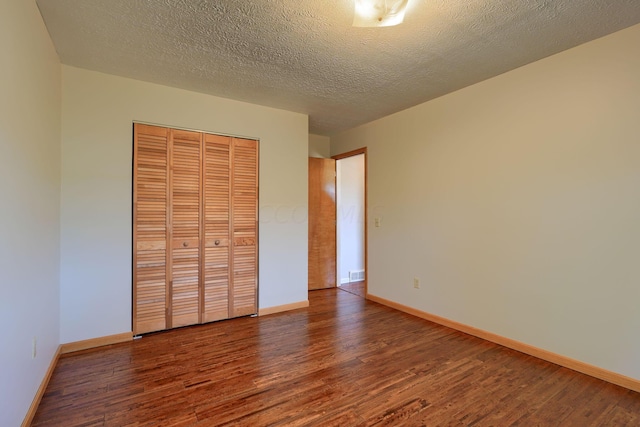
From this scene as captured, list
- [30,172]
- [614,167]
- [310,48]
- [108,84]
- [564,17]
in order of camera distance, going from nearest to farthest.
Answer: [30,172] → [564,17] → [614,167] → [310,48] → [108,84]

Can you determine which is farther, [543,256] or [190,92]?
[190,92]

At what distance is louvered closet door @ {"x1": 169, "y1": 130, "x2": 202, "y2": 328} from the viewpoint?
9.80 feet

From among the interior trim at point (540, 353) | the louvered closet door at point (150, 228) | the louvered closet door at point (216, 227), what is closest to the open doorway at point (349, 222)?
the interior trim at point (540, 353)

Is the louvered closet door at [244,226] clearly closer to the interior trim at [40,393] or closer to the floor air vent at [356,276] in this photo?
the interior trim at [40,393]

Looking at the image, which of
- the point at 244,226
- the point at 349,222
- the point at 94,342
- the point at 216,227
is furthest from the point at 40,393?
the point at 349,222

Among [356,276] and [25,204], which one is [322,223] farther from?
[25,204]

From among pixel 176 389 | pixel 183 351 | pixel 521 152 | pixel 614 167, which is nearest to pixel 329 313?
pixel 183 351

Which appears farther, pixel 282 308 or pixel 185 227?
pixel 282 308

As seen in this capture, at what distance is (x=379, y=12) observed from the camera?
1.62 metres

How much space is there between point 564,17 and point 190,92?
3142mm

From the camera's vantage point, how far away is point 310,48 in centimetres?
224

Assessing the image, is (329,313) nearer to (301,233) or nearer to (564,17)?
(301,233)

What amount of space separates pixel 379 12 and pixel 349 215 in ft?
12.1

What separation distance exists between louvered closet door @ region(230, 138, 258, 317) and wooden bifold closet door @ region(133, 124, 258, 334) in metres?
0.01
